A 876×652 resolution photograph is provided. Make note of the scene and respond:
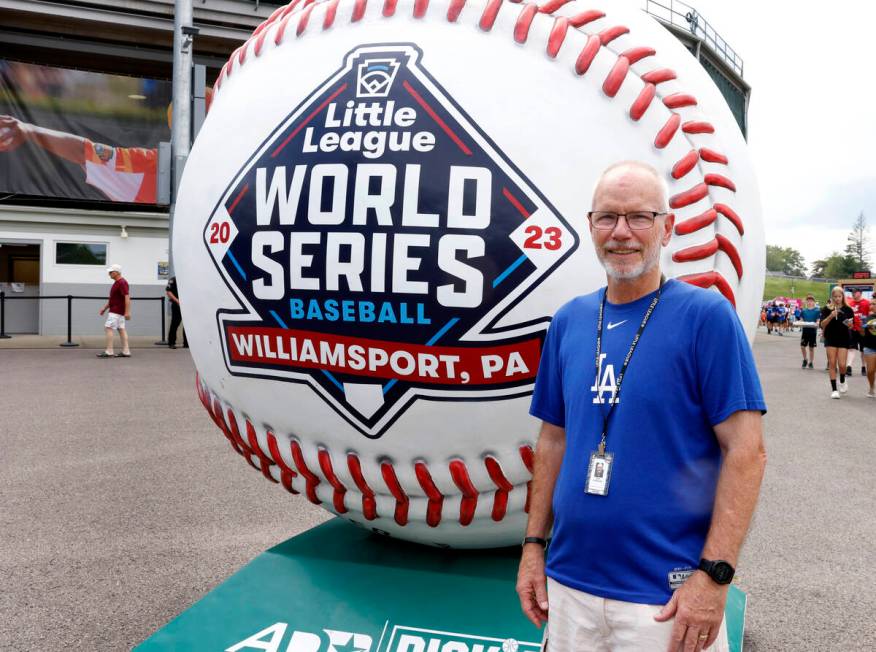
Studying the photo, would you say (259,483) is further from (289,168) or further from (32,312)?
(32,312)

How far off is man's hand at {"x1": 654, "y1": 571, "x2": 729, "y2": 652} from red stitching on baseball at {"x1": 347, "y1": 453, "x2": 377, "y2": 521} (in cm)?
102

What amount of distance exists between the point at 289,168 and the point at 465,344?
71 centimetres

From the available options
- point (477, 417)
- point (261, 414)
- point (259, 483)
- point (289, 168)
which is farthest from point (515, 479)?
point (259, 483)

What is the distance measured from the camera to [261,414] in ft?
7.60

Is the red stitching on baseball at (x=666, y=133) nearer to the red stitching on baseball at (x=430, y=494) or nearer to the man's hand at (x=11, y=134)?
the red stitching on baseball at (x=430, y=494)

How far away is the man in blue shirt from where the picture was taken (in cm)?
138

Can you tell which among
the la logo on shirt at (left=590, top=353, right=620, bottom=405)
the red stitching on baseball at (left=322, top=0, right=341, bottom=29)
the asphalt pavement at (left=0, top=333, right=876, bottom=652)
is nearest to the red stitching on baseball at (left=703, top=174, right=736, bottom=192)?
the la logo on shirt at (left=590, top=353, right=620, bottom=405)

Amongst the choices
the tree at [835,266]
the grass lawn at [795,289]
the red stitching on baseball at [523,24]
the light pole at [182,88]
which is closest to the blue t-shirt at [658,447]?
the red stitching on baseball at [523,24]

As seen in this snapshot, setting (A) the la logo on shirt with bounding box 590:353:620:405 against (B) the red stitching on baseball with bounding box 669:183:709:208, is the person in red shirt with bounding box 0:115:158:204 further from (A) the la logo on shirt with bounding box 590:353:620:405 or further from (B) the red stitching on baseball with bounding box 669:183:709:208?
(A) the la logo on shirt with bounding box 590:353:620:405

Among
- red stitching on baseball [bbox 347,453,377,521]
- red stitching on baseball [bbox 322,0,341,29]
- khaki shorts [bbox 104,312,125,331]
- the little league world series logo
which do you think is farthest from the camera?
khaki shorts [bbox 104,312,125,331]

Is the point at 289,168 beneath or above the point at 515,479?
above

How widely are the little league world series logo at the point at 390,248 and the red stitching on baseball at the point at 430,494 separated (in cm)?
17

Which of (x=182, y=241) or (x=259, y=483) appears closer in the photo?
(x=182, y=241)

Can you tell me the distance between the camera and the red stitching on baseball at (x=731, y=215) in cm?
204
